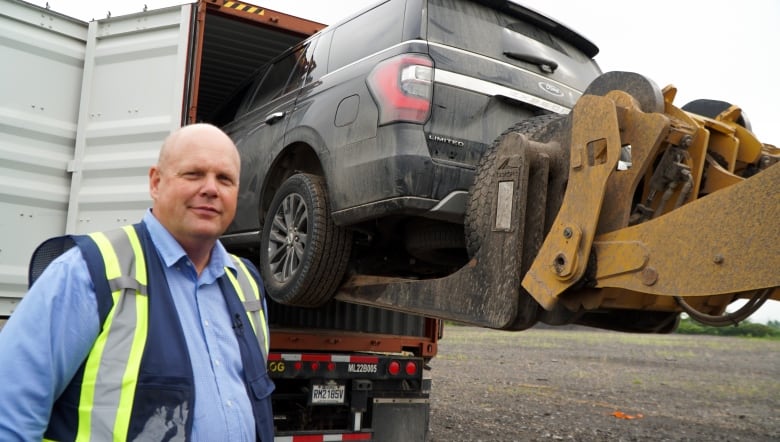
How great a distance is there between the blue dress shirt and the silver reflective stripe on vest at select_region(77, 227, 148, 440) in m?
0.04

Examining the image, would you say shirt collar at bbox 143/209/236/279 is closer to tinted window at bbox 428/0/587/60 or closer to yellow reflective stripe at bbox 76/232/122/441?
yellow reflective stripe at bbox 76/232/122/441

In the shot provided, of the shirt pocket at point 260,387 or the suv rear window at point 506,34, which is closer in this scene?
the shirt pocket at point 260,387

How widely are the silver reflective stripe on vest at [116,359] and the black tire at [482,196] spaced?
1.59 meters

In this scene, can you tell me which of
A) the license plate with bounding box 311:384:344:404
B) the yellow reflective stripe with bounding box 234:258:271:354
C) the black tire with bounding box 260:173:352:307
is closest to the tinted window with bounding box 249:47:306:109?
the black tire with bounding box 260:173:352:307

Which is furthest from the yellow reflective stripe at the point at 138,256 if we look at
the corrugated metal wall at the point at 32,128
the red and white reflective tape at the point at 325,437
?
the corrugated metal wall at the point at 32,128

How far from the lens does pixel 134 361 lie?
147 cm

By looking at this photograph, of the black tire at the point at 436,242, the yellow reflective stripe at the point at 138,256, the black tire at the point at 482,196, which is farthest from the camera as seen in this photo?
the black tire at the point at 436,242

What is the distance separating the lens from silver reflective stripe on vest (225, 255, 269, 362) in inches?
73.0

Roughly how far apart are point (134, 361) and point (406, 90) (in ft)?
6.90

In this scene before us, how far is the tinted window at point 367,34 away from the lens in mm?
3570

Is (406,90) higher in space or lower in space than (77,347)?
higher

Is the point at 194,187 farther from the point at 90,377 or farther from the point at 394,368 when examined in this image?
the point at 394,368

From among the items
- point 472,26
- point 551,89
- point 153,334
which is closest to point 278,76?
point 472,26

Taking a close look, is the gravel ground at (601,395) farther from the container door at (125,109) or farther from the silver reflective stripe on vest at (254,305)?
the silver reflective stripe on vest at (254,305)
